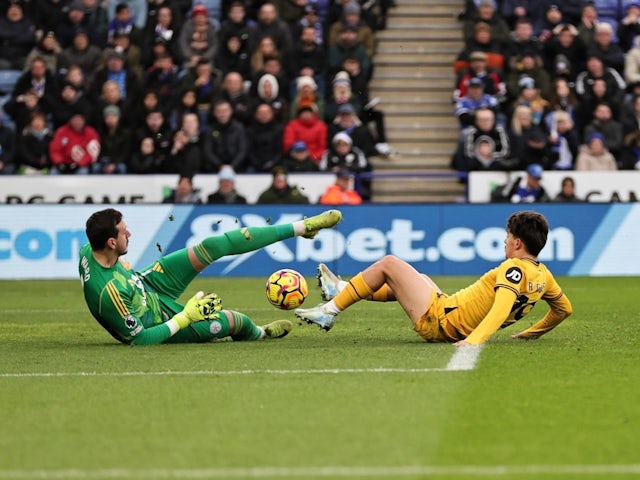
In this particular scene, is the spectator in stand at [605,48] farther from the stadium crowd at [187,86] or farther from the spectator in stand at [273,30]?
the spectator in stand at [273,30]

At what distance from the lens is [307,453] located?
6.75 m

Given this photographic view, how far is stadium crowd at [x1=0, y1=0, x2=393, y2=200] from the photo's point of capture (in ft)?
77.4

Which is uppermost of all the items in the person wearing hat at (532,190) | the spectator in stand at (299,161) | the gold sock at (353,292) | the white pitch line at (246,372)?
the gold sock at (353,292)

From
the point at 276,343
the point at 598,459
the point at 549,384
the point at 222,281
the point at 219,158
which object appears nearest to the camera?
the point at 598,459

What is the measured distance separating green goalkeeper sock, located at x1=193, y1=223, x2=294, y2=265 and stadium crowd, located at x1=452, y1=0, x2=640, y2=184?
11.6 meters

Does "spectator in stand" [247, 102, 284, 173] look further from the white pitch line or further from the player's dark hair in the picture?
the white pitch line

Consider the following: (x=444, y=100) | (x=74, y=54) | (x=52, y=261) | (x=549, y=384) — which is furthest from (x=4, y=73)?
(x=549, y=384)

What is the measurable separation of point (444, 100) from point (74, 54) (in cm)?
682

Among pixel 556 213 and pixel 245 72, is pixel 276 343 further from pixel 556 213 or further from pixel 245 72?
pixel 245 72

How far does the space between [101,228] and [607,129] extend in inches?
587

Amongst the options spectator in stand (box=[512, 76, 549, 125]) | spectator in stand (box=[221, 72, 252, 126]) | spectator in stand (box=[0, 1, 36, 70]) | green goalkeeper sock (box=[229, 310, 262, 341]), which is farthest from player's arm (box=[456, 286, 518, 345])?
spectator in stand (box=[0, 1, 36, 70])

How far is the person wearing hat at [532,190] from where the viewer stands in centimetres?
2225

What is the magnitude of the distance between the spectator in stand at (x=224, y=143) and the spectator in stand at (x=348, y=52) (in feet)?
8.06

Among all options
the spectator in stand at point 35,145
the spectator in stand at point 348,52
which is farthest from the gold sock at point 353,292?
the spectator in stand at point 348,52
